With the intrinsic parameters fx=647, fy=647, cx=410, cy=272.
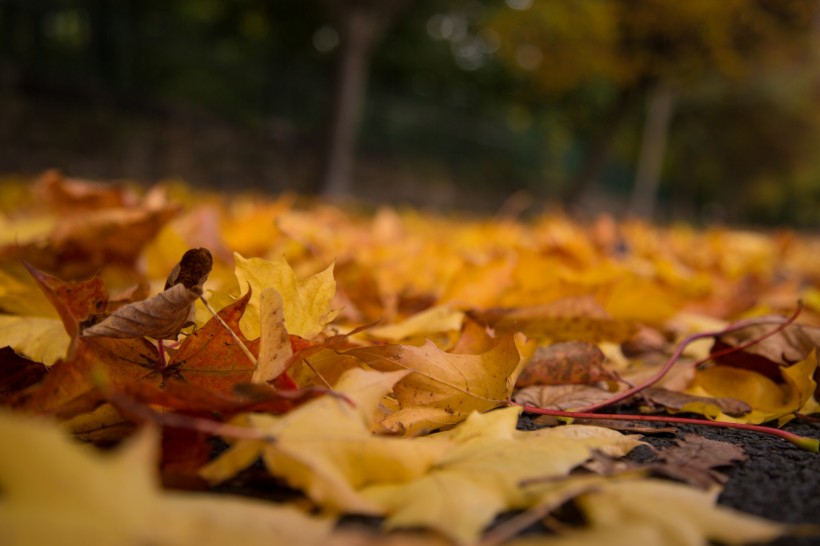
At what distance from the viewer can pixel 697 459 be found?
472 mm

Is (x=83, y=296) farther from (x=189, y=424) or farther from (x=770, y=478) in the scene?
(x=770, y=478)

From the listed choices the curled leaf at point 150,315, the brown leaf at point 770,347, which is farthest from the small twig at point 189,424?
the brown leaf at point 770,347

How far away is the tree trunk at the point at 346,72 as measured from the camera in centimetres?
706

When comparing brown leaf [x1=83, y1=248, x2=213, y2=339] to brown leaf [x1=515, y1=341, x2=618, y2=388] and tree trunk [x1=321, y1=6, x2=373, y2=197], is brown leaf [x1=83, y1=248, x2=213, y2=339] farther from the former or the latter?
tree trunk [x1=321, y1=6, x2=373, y2=197]

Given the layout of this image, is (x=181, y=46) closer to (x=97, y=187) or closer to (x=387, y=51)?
(x=387, y=51)

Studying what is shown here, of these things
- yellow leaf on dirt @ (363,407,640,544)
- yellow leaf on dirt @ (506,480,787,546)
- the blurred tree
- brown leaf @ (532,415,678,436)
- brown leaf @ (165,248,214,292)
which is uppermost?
the blurred tree

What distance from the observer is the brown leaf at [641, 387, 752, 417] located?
2.12ft

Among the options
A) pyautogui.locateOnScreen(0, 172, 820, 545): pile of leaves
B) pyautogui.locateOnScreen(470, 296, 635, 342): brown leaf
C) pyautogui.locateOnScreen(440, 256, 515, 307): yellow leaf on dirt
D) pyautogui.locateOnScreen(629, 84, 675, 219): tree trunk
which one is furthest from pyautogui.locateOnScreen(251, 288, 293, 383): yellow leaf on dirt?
pyautogui.locateOnScreen(629, 84, 675, 219): tree trunk

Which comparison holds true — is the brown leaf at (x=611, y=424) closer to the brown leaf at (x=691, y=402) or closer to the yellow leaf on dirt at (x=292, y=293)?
the brown leaf at (x=691, y=402)

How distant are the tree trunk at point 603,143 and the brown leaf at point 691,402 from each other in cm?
1122

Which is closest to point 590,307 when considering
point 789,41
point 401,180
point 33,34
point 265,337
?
point 265,337

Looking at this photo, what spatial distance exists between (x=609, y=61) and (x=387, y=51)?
16.4ft

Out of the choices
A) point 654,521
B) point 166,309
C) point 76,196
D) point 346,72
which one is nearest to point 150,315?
point 166,309

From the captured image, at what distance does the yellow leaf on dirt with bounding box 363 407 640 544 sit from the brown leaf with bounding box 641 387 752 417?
201 millimetres
